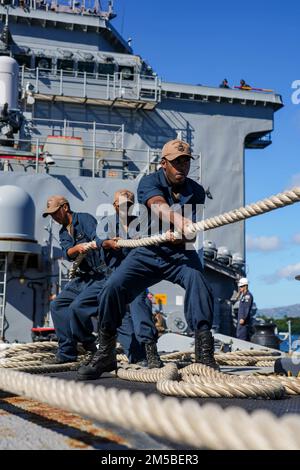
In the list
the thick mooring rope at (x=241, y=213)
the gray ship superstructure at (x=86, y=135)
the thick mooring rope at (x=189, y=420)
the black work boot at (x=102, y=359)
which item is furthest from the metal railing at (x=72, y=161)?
the thick mooring rope at (x=189, y=420)

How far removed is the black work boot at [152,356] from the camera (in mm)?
4375

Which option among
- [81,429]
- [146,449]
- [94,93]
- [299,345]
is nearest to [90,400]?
[146,449]

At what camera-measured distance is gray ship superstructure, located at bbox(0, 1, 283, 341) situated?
10594 millimetres

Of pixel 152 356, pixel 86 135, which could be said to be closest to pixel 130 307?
pixel 152 356

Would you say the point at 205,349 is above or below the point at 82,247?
below

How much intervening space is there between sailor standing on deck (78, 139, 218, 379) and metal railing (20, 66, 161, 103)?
1186 centimetres

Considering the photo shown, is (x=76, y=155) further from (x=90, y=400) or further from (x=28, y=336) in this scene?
(x=90, y=400)

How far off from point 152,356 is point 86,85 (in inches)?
479

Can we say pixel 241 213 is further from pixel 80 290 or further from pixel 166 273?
pixel 80 290

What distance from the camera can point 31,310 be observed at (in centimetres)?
1056

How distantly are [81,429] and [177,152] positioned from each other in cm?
183

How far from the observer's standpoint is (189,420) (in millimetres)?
1070

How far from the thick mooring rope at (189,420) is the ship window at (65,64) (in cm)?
1552

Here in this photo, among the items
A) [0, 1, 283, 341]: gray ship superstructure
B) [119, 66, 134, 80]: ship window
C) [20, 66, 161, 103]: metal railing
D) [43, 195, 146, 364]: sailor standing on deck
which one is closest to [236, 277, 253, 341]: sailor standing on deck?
[0, 1, 283, 341]: gray ship superstructure
